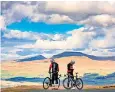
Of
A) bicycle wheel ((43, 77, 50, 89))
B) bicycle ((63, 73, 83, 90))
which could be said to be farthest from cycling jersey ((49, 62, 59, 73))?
bicycle ((63, 73, 83, 90))

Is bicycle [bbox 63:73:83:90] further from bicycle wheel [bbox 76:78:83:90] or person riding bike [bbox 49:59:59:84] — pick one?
person riding bike [bbox 49:59:59:84]

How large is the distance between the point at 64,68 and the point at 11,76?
8.04ft

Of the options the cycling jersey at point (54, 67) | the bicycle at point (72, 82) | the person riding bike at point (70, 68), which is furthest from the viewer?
the bicycle at point (72, 82)

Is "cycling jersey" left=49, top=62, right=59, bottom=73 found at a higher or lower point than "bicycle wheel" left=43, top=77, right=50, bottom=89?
higher

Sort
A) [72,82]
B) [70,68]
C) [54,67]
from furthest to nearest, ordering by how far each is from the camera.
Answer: [72,82] < [70,68] < [54,67]

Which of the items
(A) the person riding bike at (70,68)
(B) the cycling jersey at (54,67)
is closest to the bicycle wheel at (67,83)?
(A) the person riding bike at (70,68)

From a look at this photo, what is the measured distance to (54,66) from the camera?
17297 millimetres

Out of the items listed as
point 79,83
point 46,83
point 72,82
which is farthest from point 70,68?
point 46,83

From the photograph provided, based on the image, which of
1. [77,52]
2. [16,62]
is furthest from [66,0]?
[16,62]

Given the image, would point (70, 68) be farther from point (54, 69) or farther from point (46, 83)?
point (46, 83)

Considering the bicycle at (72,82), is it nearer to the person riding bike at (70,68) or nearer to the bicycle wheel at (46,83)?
the person riding bike at (70,68)

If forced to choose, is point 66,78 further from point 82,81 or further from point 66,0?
point 66,0

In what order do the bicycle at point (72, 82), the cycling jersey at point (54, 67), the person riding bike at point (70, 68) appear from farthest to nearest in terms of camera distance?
the bicycle at point (72, 82) → the person riding bike at point (70, 68) → the cycling jersey at point (54, 67)

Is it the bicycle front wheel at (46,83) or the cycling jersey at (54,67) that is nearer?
the cycling jersey at (54,67)
